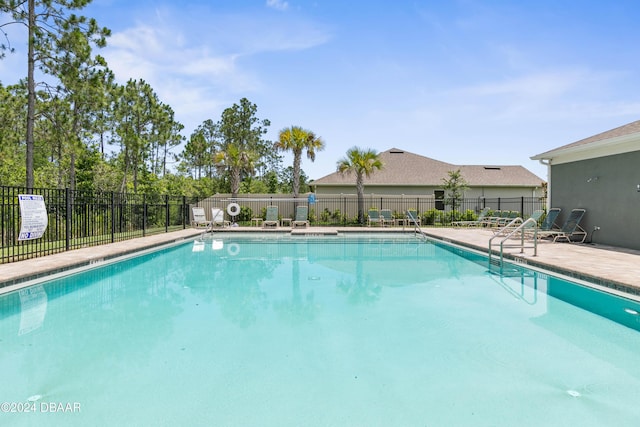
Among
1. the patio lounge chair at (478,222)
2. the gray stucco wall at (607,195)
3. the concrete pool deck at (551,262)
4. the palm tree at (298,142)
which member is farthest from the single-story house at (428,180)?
the concrete pool deck at (551,262)

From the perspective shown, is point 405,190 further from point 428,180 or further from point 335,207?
point 335,207

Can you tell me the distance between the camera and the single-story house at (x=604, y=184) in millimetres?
9430

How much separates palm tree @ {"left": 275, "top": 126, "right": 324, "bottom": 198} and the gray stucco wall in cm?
1065

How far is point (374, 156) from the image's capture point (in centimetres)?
1827

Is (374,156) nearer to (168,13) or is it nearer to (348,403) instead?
(168,13)

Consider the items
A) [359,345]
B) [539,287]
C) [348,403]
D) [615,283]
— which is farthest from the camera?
[539,287]

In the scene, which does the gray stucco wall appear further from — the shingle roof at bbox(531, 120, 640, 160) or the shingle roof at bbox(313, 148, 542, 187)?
the shingle roof at bbox(313, 148, 542, 187)

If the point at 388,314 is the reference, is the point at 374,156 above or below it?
above

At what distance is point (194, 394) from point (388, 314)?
2749 mm

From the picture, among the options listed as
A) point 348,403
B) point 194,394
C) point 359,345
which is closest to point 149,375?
point 194,394

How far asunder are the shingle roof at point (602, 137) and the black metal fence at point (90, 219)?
13.4 metres

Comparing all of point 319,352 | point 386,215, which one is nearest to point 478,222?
point 386,215

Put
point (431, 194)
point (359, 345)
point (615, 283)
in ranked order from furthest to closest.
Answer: point (431, 194) < point (615, 283) < point (359, 345)

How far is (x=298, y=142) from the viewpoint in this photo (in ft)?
61.4
